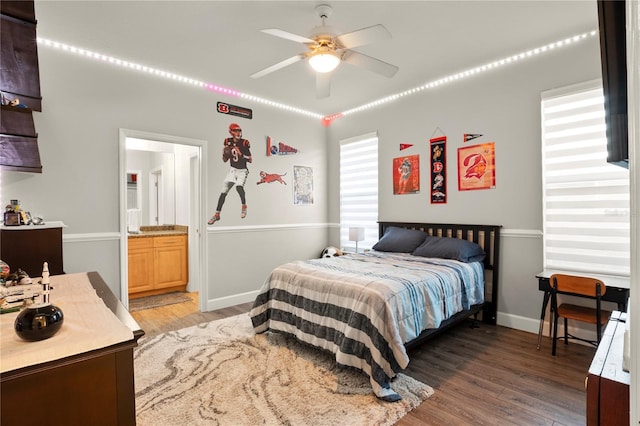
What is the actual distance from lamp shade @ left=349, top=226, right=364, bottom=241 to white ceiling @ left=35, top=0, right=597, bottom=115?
6.68 ft

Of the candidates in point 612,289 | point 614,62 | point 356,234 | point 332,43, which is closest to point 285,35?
point 332,43

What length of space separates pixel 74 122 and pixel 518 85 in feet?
14.7

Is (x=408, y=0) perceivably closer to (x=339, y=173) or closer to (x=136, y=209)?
(x=339, y=173)

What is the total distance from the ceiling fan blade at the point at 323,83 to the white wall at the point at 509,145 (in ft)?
5.23

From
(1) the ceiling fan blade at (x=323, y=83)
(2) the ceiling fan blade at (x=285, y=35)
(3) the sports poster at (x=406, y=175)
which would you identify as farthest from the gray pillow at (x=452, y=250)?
(2) the ceiling fan blade at (x=285, y=35)

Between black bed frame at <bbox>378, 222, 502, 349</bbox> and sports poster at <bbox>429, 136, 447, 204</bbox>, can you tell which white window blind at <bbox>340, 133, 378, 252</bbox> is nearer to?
sports poster at <bbox>429, 136, 447, 204</bbox>

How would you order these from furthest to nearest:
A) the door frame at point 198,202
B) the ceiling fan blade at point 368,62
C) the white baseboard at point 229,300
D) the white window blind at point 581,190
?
the white baseboard at point 229,300, the door frame at point 198,202, the white window blind at point 581,190, the ceiling fan blade at point 368,62

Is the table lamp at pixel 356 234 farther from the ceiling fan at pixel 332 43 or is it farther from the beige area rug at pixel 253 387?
the ceiling fan at pixel 332 43

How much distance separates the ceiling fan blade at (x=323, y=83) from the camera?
9.90ft

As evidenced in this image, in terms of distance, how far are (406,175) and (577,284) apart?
2239mm

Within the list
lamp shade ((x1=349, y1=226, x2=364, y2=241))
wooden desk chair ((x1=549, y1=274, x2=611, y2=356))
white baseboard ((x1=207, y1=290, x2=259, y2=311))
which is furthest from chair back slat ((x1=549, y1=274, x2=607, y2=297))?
white baseboard ((x1=207, y1=290, x2=259, y2=311))

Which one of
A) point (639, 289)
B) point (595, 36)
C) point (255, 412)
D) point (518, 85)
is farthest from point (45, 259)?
point (595, 36)

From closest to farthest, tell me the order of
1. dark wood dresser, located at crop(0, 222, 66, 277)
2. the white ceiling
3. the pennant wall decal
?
dark wood dresser, located at crop(0, 222, 66, 277)
the white ceiling
the pennant wall decal

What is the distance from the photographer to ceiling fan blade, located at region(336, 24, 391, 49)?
2197mm
